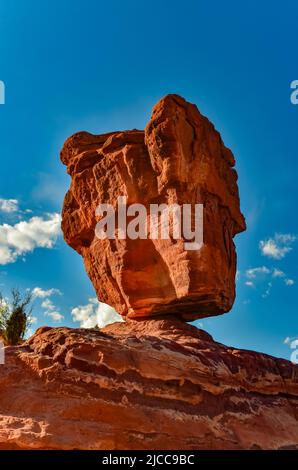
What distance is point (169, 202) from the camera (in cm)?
1163

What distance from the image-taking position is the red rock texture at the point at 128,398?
6.46m

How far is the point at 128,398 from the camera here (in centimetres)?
703

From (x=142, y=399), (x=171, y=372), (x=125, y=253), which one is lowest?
(x=142, y=399)

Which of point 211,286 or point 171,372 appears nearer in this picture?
point 171,372

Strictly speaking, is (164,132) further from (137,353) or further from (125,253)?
(137,353)

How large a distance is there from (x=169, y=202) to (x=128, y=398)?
604 cm

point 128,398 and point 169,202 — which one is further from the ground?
point 169,202

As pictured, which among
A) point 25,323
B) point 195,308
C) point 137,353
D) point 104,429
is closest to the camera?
point 104,429

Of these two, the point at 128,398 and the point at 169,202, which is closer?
the point at 128,398

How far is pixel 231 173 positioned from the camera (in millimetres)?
14156

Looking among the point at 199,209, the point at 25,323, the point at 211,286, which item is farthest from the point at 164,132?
the point at 25,323

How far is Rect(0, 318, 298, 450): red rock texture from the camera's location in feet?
21.2

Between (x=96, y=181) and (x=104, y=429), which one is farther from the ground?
(x=96, y=181)

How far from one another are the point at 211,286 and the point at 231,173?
502cm
